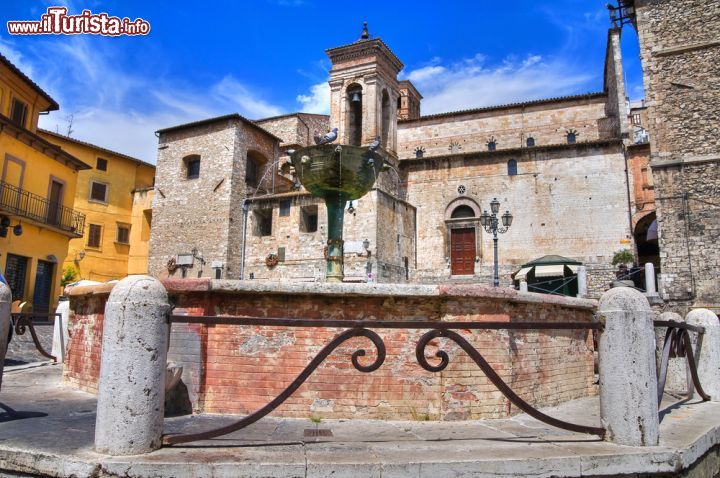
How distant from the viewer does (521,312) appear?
536cm

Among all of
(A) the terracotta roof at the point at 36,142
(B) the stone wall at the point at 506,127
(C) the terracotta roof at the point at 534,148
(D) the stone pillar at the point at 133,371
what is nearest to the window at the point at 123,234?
(A) the terracotta roof at the point at 36,142

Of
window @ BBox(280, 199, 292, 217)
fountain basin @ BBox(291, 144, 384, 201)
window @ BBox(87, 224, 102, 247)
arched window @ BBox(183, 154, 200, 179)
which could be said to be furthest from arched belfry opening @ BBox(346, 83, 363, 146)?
fountain basin @ BBox(291, 144, 384, 201)

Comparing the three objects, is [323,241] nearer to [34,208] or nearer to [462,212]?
[462,212]

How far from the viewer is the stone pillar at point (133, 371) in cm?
294

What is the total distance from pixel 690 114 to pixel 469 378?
819 inches

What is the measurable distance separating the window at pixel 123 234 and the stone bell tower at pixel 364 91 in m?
15.8

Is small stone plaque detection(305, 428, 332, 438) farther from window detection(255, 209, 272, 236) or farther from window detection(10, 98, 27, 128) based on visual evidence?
window detection(10, 98, 27, 128)

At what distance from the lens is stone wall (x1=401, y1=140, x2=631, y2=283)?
26.0 metres

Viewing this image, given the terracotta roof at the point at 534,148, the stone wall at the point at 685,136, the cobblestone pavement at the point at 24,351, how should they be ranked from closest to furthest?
the cobblestone pavement at the point at 24,351
the stone wall at the point at 685,136
the terracotta roof at the point at 534,148

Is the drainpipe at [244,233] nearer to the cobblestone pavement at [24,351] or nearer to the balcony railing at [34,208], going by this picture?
the balcony railing at [34,208]

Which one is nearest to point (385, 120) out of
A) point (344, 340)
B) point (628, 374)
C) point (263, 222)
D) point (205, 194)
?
point (263, 222)

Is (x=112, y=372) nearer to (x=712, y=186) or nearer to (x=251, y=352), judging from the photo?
(x=251, y=352)

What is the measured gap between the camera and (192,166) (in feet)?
95.4

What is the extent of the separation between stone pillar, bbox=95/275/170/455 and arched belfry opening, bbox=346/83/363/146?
2510 cm
